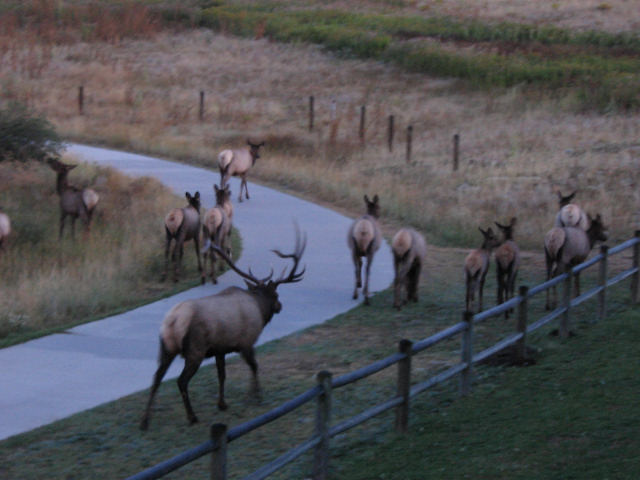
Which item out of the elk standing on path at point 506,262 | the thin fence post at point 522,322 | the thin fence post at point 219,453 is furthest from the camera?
the elk standing on path at point 506,262

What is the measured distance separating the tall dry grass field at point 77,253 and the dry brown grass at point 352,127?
503 cm

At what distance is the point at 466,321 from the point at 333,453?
1896 millimetres

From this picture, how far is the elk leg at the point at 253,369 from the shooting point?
9438mm

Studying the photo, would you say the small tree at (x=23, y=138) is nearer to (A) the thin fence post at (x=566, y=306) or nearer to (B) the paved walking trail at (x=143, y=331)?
(B) the paved walking trail at (x=143, y=331)

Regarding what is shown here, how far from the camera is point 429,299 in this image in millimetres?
14531

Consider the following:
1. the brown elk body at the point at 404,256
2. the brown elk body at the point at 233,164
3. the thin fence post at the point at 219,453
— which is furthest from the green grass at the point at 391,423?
the brown elk body at the point at 233,164

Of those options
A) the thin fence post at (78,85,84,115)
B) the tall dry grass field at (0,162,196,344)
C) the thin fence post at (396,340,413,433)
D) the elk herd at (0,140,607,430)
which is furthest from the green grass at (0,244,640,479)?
the thin fence post at (78,85,84,115)

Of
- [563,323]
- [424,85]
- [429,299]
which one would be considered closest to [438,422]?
[563,323]

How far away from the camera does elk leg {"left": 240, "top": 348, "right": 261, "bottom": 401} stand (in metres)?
9.44

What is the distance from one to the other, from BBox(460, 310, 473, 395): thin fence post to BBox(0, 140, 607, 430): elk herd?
6.09ft

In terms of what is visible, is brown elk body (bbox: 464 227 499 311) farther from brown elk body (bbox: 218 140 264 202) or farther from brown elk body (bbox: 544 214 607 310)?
brown elk body (bbox: 218 140 264 202)

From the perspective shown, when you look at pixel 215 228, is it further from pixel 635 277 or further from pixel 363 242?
pixel 635 277

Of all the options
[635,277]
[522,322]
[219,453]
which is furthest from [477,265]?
[219,453]

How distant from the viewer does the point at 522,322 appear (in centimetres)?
1069
